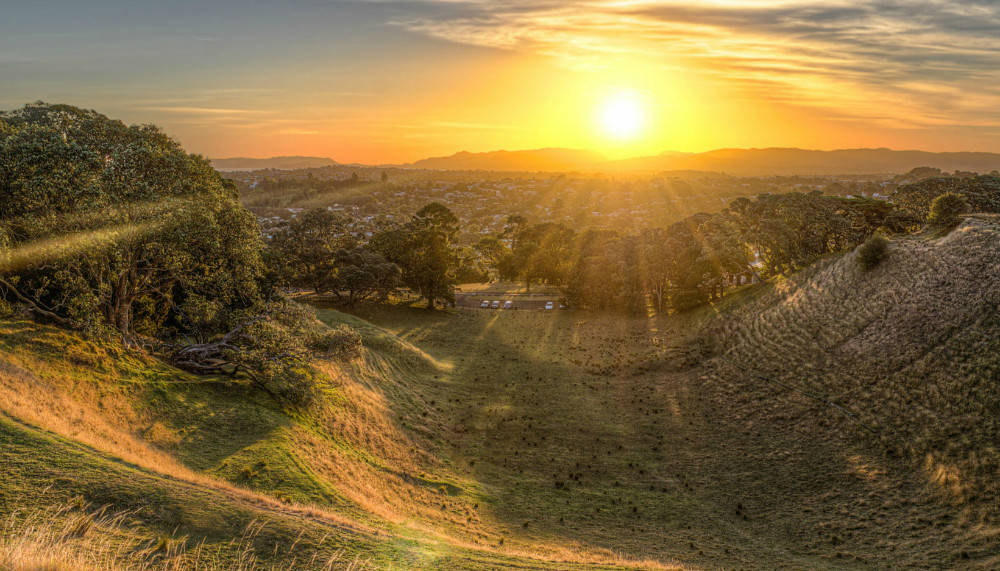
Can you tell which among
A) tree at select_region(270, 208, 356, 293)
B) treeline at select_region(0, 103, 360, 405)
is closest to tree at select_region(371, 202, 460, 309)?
tree at select_region(270, 208, 356, 293)

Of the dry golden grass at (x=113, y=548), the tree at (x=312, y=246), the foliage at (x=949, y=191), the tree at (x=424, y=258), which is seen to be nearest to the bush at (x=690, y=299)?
the foliage at (x=949, y=191)

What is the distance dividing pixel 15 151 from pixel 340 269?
43.9 meters

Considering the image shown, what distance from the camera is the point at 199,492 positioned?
13.7 m

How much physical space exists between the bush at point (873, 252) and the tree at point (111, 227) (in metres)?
52.1

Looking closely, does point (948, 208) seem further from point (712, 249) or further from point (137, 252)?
point (137, 252)

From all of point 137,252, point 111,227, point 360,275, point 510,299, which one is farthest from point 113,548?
point 510,299

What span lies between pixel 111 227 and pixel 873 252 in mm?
57684

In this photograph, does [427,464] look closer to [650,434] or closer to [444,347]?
[650,434]

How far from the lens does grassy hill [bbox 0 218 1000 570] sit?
41.8 feet

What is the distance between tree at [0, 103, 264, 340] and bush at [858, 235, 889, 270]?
171 feet

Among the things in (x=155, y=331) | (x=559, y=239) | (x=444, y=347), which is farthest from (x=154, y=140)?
(x=559, y=239)

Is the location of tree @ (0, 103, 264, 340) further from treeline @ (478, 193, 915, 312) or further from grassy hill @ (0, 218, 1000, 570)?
treeline @ (478, 193, 915, 312)

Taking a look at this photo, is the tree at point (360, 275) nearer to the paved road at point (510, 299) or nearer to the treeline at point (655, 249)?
the treeline at point (655, 249)

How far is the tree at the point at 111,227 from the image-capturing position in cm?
2000
